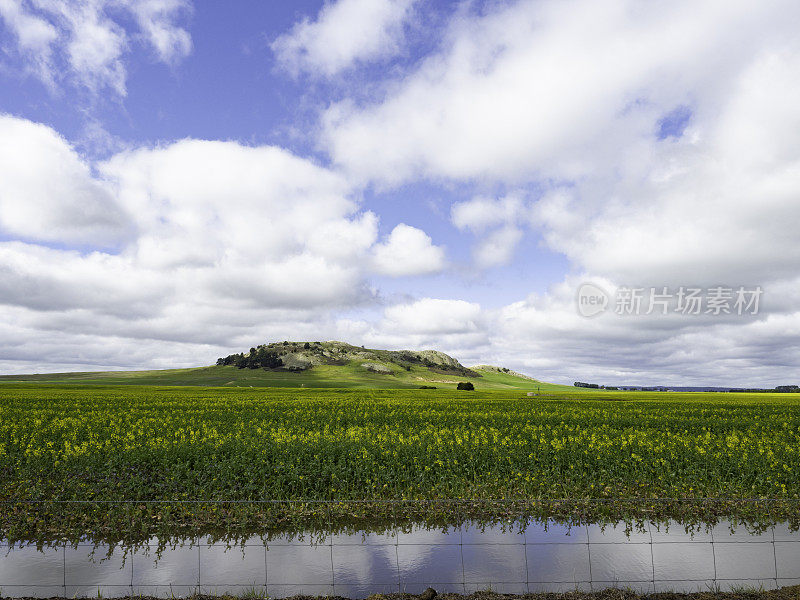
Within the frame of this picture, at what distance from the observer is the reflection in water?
36.4 feet

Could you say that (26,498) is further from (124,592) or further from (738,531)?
(738,531)

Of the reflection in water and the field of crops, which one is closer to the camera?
the reflection in water

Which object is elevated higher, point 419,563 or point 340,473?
point 340,473

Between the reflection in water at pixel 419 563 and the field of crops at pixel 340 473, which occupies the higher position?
the field of crops at pixel 340 473

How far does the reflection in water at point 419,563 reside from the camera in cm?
1109

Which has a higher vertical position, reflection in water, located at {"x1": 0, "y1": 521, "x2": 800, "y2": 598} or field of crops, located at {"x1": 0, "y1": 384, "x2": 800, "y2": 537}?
field of crops, located at {"x1": 0, "y1": 384, "x2": 800, "y2": 537}

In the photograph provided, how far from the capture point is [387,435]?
941 inches

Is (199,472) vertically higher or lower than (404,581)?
higher

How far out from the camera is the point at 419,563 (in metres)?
12.4

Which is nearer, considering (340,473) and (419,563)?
(419,563)

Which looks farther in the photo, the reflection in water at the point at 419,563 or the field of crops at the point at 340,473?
the field of crops at the point at 340,473

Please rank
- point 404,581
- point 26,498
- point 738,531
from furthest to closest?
point 26,498 → point 738,531 → point 404,581

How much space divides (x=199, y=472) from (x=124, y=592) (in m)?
6.77

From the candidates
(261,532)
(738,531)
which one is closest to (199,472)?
(261,532)
